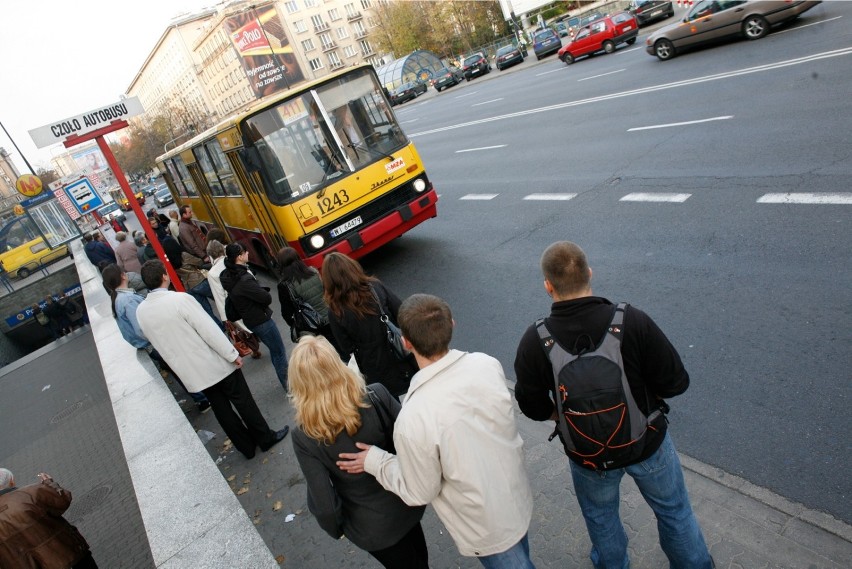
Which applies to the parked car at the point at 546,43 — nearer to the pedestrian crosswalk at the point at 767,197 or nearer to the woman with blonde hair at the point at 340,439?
the pedestrian crosswalk at the point at 767,197

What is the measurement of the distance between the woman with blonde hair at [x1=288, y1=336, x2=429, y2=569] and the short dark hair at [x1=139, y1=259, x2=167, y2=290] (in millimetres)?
3019

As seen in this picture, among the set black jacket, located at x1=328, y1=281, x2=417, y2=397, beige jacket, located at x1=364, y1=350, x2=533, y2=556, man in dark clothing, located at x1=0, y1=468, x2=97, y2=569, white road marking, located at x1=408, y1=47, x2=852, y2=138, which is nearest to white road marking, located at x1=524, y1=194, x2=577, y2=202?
black jacket, located at x1=328, y1=281, x2=417, y2=397

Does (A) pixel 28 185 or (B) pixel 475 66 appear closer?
(A) pixel 28 185

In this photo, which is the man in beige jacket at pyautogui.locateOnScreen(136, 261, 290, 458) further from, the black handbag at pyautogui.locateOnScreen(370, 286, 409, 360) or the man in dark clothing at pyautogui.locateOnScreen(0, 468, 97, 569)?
the black handbag at pyautogui.locateOnScreen(370, 286, 409, 360)

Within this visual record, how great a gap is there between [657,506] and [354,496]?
56.6 inches

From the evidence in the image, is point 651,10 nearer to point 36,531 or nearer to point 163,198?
point 36,531

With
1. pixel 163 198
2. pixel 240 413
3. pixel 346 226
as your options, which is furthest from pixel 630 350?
pixel 163 198

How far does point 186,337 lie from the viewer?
4918 millimetres

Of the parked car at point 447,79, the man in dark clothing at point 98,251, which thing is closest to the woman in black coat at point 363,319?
the man in dark clothing at point 98,251

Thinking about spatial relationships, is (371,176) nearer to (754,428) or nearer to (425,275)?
(425,275)

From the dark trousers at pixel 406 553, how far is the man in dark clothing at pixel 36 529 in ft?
7.43

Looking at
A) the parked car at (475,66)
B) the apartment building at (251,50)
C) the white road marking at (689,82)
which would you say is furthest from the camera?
the apartment building at (251,50)

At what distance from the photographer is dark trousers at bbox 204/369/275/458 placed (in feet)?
17.3

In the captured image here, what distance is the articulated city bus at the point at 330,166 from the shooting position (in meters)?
8.38
